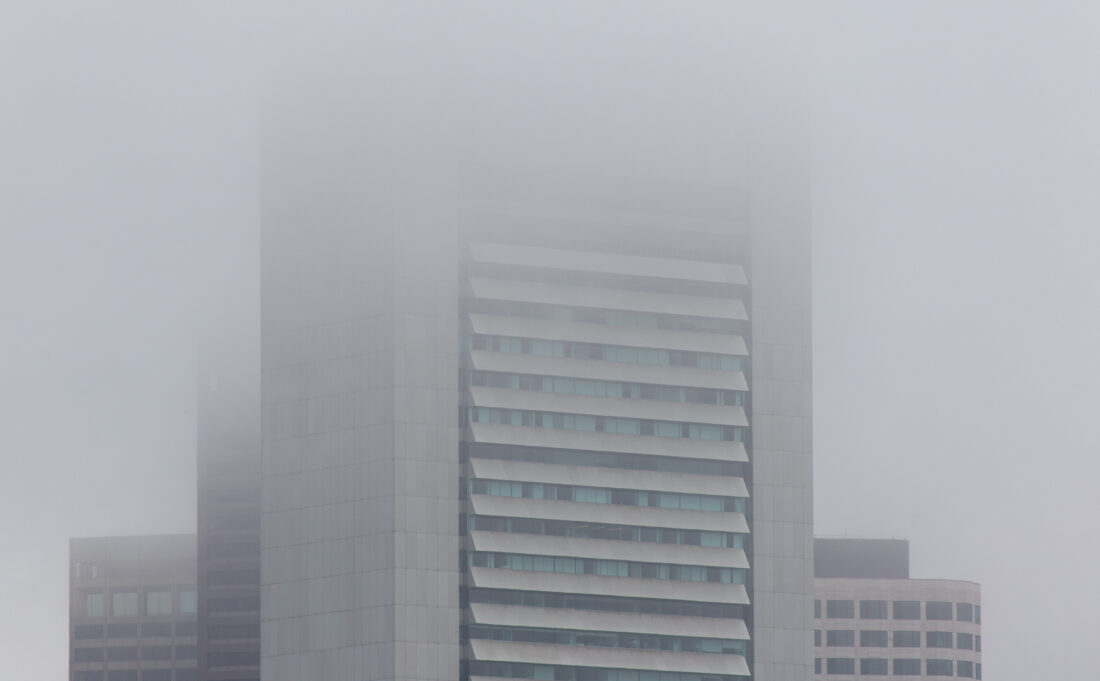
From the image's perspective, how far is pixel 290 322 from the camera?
655 feet

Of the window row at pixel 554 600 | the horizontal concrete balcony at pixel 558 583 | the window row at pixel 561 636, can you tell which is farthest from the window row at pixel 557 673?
the horizontal concrete balcony at pixel 558 583

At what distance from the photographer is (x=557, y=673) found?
196 m

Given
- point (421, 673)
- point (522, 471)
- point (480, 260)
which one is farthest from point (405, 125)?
point (421, 673)

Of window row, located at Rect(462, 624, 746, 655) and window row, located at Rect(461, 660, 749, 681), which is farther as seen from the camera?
window row, located at Rect(462, 624, 746, 655)

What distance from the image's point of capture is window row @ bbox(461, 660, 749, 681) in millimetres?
192375

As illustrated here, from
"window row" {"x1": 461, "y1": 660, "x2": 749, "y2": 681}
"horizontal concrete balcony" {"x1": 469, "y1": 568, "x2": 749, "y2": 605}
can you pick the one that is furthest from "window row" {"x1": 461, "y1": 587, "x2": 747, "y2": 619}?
"window row" {"x1": 461, "y1": 660, "x2": 749, "y2": 681}

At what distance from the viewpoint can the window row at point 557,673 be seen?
192m

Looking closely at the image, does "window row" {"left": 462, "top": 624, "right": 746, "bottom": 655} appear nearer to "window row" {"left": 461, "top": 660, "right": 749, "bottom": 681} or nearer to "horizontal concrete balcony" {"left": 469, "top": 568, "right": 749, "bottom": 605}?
"window row" {"left": 461, "top": 660, "right": 749, "bottom": 681}

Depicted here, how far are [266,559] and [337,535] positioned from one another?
7757mm

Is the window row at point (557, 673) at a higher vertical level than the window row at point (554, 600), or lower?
lower

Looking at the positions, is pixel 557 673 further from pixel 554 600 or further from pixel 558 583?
pixel 558 583

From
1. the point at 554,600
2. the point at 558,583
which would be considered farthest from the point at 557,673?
the point at 558,583

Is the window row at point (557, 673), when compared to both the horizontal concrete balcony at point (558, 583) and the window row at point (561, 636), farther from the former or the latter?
the horizontal concrete balcony at point (558, 583)

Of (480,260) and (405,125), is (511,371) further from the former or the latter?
(405,125)
